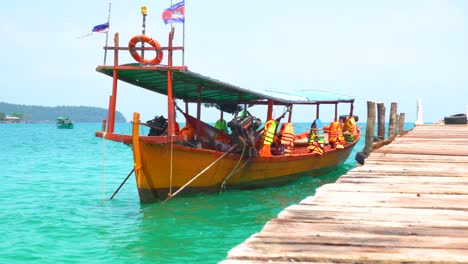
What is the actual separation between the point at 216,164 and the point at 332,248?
9766 millimetres

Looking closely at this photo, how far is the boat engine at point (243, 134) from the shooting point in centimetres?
1297

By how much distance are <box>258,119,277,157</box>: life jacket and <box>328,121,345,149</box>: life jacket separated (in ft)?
14.9

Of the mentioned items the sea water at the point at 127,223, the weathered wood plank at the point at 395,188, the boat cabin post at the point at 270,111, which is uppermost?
the boat cabin post at the point at 270,111

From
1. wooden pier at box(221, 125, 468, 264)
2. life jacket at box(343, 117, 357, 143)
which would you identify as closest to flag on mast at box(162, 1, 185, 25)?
wooden pier at box(221, 125, 468, 264)

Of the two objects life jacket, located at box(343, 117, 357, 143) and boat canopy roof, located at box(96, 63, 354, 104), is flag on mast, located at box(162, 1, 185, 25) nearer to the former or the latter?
boat canopy roof, located at box(96, 63, 354, 104)

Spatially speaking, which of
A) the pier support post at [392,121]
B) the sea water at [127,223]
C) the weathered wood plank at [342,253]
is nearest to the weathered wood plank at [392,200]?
the weathered wood plank at [342,253]

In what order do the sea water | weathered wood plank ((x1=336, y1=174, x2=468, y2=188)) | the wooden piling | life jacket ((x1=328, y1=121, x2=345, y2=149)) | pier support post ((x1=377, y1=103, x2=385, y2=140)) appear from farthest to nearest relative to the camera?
life jacket ((x1=328, y1=121, x2=345, y2=149)) < pier support post ((x1=377, y1=103, x2=385, y2=140)) < the wooden piling < the sea water < weathered wood plank ((x1=336, y1=174, x2=468, y2=188))

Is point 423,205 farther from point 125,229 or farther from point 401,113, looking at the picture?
point 401,113

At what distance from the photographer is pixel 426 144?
1065 cm

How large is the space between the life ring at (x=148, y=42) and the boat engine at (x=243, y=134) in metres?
2.58

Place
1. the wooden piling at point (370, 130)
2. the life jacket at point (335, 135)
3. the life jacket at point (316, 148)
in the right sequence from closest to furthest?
the wooden piling at point (370, 130), the life jacket at point (316, 148), the life jacket at point (335, 135)

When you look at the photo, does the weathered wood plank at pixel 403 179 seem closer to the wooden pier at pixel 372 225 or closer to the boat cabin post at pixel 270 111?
the wooden pier at pixel 372 225

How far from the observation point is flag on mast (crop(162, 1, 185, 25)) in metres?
11.3

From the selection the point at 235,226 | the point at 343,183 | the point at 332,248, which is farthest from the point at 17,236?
the point at 332,248
